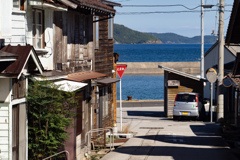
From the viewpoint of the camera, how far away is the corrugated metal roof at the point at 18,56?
889 cm

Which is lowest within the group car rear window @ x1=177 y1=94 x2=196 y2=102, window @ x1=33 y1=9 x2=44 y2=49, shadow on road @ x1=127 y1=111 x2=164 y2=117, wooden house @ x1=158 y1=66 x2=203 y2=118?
shadow on road @ x1=127 y1=111 x2=164 y2=117

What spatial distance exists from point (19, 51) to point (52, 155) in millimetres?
3304

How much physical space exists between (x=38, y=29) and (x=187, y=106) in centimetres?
1869

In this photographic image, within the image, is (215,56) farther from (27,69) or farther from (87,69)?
(27,69)

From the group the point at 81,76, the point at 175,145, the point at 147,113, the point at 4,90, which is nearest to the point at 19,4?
the point at 4,90

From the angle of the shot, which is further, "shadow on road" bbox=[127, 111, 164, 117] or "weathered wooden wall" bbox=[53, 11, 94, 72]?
"shadow on road" bbox=[127, 111, 164, 117]

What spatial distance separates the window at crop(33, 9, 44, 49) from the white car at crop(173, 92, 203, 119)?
60.1 feet

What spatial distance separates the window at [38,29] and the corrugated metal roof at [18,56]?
2017 millimetres

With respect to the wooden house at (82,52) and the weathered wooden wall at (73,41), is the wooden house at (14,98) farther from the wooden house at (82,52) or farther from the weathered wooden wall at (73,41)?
the weathered wooden wall at (73,41)

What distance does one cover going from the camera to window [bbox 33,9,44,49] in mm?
11662

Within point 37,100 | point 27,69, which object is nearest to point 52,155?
point 37,100

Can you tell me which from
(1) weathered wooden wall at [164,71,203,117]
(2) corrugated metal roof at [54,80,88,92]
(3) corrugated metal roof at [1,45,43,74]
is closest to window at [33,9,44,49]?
(2) corrugated metal roof at [54,80,88,92]

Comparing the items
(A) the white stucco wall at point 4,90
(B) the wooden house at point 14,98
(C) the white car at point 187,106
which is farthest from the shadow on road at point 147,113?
(A) the white stucco wall at point 4,90

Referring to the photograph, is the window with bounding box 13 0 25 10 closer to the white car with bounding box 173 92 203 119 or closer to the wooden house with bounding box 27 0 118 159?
the wooden house with bounding box 27 0 118 159
